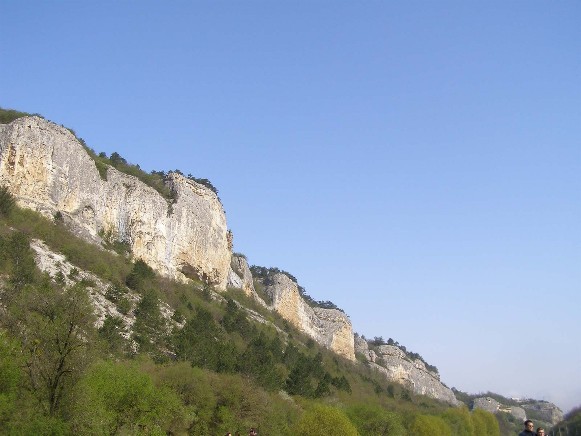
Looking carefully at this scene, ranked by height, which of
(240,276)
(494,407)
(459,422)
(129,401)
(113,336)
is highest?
(240,276)

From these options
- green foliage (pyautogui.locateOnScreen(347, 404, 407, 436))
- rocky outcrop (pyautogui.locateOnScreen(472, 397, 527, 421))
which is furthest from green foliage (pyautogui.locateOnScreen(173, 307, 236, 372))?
rocky outcrop (pyautogui.locateOnScreen(472, 397, 527, 421))

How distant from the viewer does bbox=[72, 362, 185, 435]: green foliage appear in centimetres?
2583

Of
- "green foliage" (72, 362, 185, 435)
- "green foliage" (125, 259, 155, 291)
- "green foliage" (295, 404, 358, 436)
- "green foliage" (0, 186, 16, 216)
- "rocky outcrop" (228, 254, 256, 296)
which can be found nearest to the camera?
"green foliage" (72, 362, 185, 435)

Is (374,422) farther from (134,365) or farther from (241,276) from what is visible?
(241,276)

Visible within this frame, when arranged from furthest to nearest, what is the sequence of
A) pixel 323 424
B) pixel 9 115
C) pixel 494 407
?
1. pixel 494 407
2. pixel 9 115
3. pixel 323 424

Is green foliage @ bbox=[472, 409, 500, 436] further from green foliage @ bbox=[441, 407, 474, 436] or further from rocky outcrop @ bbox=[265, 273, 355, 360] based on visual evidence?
rocky outcrop @ bbox=[265, 273, 355, 360]

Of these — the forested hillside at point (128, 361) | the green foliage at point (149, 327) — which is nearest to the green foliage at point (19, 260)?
the forested hillside at point (128, 361)

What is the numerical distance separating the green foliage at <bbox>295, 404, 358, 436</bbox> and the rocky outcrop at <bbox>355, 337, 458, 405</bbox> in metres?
90.5

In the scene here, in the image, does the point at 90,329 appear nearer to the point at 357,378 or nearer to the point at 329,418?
the point at 329,418

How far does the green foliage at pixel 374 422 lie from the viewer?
1976 inches

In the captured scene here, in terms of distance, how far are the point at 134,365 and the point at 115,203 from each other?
3408cm

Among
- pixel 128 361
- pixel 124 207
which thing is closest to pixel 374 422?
Answer: pixel 128 361

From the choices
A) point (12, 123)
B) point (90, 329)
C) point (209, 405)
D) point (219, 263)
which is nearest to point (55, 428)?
point (90, 329)

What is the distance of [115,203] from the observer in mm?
63750
